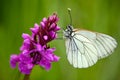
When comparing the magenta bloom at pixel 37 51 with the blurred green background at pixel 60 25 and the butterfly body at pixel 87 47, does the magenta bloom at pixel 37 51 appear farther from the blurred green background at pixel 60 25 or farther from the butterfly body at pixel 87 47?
the blurred green background at pixel 60 25

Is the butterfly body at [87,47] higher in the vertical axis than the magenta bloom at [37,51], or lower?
higher

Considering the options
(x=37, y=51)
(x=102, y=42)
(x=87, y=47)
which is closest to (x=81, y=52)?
(x=87, y=47)

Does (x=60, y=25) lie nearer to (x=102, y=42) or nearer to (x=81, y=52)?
(x=81, y=52)

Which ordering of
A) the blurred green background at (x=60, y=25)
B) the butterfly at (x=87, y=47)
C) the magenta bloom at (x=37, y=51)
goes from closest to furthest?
the magenta bloom at (x=37, y=51), the butterfly at (x=87, y=47), the blurred green background at (x=60, y=25)

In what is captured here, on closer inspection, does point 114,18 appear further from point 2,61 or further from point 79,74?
point 2,61

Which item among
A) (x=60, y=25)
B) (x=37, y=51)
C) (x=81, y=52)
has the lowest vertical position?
(x=37, y=51)

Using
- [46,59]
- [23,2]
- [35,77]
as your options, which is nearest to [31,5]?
[23,2]

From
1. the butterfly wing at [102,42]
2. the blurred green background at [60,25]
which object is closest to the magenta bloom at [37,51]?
the butterfly wing at [102,42]

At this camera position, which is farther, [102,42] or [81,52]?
[81,52]
